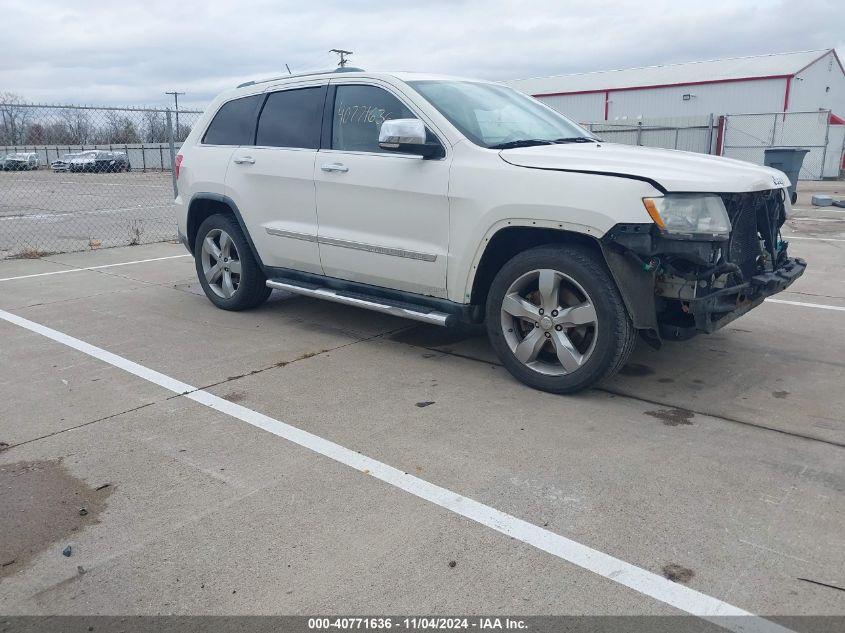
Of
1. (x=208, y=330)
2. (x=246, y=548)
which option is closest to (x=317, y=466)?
(x=246, y=548)

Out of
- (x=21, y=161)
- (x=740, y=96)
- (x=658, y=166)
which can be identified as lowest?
(x=21, y=161)

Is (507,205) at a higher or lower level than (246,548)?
higher

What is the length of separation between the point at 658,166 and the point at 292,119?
3.00 meters

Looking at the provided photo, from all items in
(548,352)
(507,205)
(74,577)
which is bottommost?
(74,577)

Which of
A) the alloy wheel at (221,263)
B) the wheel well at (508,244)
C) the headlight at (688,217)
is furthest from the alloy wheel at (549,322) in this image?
the alloy wheel at (221,263)

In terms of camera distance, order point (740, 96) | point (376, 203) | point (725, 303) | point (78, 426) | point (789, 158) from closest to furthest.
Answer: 1. point (78, 426)
2. point (725, 303)
3. point (376, 203)
4. point (789, 158)
5. point (740, 96)

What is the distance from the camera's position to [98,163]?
25.0m

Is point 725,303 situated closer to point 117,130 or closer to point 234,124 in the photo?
point 234,124

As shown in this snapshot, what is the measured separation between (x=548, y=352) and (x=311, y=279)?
7.00 ft

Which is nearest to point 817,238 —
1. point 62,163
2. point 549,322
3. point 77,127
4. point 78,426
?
point 549,322

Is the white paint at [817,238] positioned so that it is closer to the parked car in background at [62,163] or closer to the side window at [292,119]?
the side window at [292,119]

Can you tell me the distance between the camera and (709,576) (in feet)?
8.66

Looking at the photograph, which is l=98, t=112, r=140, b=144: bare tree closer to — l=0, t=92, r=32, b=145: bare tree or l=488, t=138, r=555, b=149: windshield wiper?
l=0, t=92, r=32, b=145: bare tree

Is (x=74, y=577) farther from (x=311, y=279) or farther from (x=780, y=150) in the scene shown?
(x=780, y=150)
